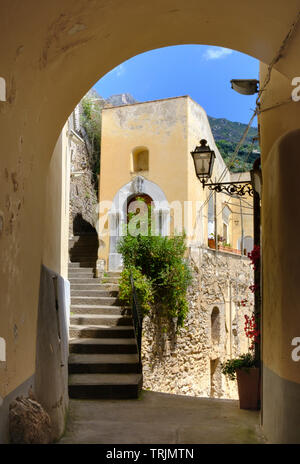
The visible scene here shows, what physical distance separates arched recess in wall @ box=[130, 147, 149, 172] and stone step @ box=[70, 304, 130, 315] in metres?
5.76

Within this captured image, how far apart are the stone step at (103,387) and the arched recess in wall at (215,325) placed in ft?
27.0

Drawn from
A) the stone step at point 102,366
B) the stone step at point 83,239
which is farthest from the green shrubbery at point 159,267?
the stone step at point 102,366

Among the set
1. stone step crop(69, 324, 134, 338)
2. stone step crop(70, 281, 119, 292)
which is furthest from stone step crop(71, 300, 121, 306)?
stone step crop(69, 324, 134, 338)

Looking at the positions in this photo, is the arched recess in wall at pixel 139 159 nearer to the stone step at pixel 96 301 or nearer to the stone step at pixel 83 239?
the stone step at pixel 83 239

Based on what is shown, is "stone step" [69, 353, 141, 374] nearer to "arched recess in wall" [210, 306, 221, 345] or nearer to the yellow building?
the yellow building

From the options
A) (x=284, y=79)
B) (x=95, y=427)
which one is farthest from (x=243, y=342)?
(x=284, y=79)

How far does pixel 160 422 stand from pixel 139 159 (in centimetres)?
1027

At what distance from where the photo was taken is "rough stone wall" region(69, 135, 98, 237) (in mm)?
16125

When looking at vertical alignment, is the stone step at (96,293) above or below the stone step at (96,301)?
above

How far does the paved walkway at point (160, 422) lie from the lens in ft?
12.7

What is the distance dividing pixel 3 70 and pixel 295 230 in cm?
213

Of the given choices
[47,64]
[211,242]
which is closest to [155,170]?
[211,242]

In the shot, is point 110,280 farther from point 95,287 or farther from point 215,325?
point 215,325

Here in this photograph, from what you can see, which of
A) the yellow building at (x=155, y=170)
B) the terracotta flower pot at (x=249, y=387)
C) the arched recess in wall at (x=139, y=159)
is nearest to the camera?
the terracotta flower pot at (x=249, y=387)
